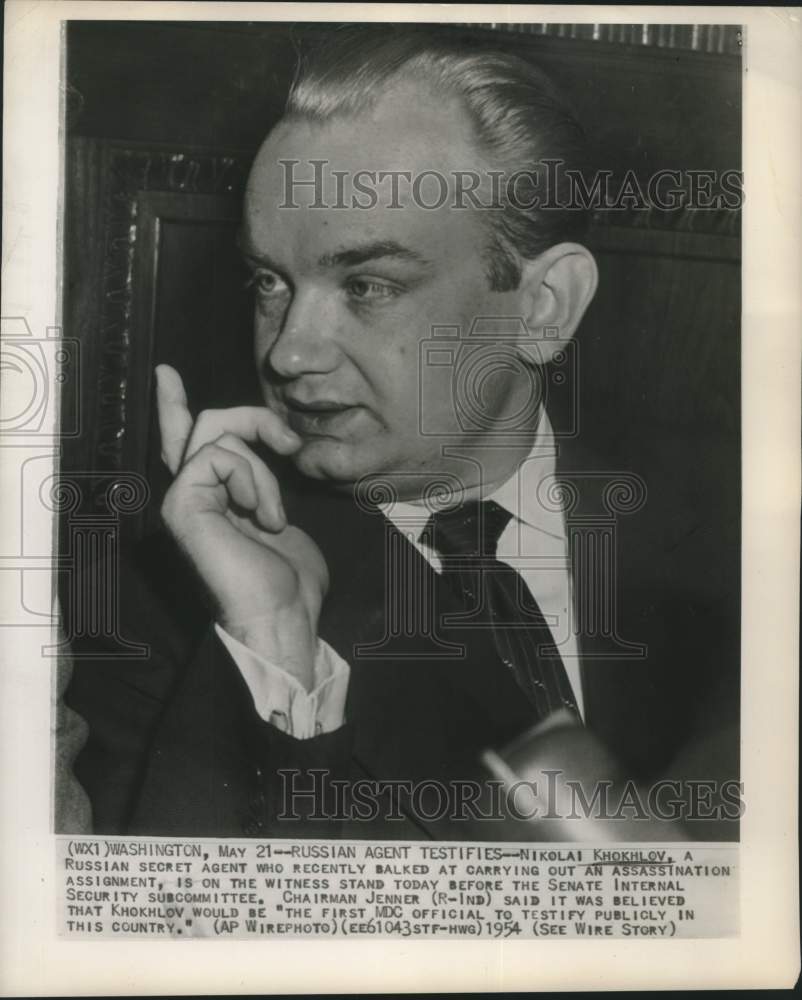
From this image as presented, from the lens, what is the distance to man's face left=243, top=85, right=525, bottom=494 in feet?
3.90

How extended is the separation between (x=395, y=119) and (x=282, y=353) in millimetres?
343

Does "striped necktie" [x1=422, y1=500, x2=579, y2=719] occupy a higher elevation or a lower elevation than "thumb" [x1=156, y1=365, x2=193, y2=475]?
lower

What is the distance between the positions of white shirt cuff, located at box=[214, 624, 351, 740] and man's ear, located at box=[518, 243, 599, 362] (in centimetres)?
50

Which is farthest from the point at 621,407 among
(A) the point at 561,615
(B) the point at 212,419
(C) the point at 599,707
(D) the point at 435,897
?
(D) the point at 435,897

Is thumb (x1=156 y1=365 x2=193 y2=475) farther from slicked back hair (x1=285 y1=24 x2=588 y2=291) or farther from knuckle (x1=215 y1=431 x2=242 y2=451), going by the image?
slicked back hair (x1=285 y1=24 x2=588 y2=291)

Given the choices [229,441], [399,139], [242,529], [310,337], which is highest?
[399,139]

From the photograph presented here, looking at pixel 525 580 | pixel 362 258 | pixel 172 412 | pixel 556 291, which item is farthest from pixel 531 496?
pixel 172 412

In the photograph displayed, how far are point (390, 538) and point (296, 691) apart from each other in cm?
24

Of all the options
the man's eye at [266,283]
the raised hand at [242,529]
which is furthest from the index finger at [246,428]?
the man's eye at [266,283]

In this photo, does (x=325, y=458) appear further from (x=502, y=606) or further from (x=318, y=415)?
(x=502, y=606)

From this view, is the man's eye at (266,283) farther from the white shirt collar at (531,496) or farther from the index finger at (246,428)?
the white shirt collar at (531,496)

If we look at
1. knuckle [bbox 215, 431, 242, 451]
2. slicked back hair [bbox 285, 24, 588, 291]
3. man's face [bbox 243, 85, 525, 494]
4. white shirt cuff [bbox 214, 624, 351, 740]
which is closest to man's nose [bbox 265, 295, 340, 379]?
man's face [bbox 243, 85, 525, 494]

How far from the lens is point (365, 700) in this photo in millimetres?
1192

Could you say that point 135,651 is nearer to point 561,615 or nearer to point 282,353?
point 282,353
